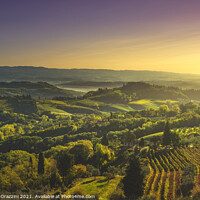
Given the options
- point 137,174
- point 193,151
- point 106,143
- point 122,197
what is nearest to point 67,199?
point 122,197

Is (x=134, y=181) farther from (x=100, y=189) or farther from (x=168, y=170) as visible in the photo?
(x=168, y=170)

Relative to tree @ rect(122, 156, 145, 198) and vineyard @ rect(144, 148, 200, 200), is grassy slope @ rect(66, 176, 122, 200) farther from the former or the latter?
vineyard @ rect(144, 148, 200, 200)

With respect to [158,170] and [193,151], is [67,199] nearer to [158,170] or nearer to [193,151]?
[158,170]

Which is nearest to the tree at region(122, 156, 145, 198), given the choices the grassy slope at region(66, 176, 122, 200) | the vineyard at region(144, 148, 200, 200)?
the vineyard at region(144, 148, 200, 200)

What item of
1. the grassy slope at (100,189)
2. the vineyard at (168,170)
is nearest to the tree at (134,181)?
the vineyard at (168,170)

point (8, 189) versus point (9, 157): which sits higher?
point (8, 189)

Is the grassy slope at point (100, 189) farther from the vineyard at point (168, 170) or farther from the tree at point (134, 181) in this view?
the vineyard at point (168, 170)
